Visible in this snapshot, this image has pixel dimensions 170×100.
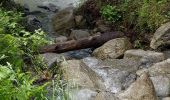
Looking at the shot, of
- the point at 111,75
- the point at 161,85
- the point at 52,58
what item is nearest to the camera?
the point at 161,85

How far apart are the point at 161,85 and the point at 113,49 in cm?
225

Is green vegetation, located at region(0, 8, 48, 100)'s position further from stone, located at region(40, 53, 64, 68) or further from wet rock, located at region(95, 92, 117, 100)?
wet rock, located at region(95, 92, 117, 100)

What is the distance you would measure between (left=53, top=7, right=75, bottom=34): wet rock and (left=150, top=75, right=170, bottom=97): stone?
523 centimetres

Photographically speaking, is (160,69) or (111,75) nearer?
(160,69)

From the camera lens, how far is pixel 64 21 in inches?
465

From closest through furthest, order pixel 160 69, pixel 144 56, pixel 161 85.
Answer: pixel 161 85 < pixel 160 69 < pixel 144 56

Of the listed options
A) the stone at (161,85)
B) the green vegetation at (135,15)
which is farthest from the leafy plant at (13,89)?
the green vegetation at (135,15)

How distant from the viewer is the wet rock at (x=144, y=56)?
7.87m

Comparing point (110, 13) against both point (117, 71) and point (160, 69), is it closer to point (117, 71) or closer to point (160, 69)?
point (117, 71)

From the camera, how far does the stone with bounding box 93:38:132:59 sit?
866 cm

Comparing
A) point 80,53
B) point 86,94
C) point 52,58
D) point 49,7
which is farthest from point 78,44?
point 49,7

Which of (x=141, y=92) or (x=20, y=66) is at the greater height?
(x=20, y=66)

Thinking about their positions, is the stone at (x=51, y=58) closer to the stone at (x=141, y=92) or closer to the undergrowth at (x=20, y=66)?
the undergrowth at (x=20, y=66)

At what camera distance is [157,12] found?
9.23 metres
